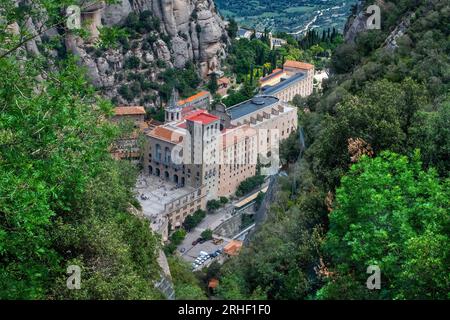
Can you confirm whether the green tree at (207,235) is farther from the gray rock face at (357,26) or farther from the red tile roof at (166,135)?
the gray rock face at (357,26)

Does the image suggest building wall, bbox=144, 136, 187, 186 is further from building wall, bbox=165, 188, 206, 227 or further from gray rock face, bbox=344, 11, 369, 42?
gray rock face, bbox=344, 11, 369, 42

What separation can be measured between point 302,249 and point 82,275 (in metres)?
4.95

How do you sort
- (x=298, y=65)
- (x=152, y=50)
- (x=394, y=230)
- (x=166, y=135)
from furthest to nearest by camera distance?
(x=298, y=65)
(x=152, y=50)
(x=166, y=135)
(x=394, y=230)

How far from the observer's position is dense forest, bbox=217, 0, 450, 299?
11.3m

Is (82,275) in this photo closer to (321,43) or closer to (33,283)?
(33,283)

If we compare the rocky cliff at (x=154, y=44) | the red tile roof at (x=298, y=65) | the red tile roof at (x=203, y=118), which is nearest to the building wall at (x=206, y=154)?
the red tile roof at (x=203, y=118)

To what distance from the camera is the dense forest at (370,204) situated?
11297 mm

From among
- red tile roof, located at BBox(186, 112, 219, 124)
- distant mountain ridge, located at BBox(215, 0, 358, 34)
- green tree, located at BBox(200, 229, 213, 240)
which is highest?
red tile roof, located at BBox(186, 112, 219, 124)

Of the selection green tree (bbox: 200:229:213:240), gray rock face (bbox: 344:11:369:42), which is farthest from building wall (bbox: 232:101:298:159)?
gray rock face (bbox: 344:11:369:42)

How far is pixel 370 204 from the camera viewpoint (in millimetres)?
12086

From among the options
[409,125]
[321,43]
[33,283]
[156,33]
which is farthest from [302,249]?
[321,43]

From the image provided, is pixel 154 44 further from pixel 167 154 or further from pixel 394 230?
pixel 394 230

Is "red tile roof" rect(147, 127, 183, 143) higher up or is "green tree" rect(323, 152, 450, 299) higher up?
"green tree" rect(323, 152, 450, 299)

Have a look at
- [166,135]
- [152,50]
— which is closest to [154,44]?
[152,50]
